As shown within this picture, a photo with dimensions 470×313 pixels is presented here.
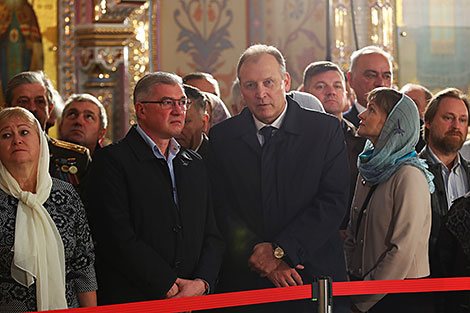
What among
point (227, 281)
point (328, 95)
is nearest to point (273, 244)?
point (227, 281)

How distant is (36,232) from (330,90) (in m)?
1.89

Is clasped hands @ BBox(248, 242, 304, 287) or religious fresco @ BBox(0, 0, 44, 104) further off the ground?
religious fresco @ BBox(0, 0, 44, 104)

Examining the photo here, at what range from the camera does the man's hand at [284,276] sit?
3658 mm

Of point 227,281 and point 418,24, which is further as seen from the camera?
point 418,24

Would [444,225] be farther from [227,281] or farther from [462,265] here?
[227,281]

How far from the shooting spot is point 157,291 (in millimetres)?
3400

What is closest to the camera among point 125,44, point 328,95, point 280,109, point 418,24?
point 280,109

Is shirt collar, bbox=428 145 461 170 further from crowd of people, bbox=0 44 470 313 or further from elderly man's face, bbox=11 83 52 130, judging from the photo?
elderly man's face, bbox=11 83 52 130

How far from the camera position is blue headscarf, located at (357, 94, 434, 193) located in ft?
12.8

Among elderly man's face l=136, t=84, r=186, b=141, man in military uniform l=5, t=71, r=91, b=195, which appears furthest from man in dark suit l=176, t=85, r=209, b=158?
man in military uniform l=5, t=71, r=91, b=195

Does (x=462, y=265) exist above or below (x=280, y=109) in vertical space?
below

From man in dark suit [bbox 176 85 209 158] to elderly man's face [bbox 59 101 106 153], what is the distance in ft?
2.11

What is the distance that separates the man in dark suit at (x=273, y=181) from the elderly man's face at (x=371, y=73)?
0.86 meters

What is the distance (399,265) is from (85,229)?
4.59ft
